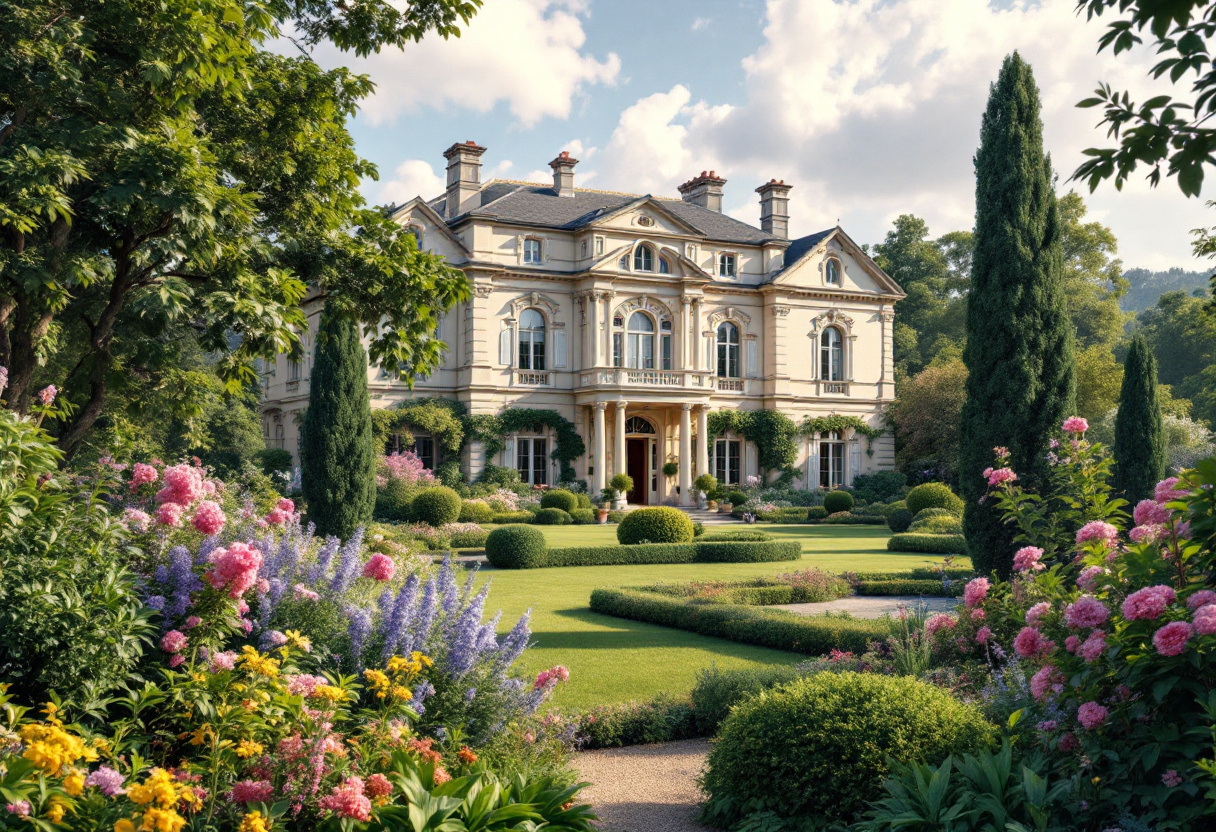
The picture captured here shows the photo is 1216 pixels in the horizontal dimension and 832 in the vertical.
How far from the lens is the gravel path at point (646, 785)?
538 cm

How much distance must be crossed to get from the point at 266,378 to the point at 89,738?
35.6m

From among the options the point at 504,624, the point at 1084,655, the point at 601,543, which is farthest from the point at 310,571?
the point at 601,543

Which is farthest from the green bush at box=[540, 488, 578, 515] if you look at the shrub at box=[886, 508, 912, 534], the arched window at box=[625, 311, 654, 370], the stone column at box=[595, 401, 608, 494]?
the shrub at box=[886, 508, 912, 534]

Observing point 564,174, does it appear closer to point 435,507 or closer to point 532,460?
point 532,460

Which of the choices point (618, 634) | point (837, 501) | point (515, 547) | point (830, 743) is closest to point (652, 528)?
point (515, 547)

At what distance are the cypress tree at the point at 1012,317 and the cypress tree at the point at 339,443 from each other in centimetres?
1054

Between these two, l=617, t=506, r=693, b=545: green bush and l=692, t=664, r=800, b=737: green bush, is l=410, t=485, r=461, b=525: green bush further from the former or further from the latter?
l=692, t=664, r=800, b=737: green bush

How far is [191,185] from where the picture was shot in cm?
655

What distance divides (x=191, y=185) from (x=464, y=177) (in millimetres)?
27964

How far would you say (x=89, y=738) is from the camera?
3781 millimetres

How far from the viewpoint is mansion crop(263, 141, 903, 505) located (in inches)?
1291

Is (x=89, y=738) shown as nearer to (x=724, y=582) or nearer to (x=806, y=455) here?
(x=724, y=582)

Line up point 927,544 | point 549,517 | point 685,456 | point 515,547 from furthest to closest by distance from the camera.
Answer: point 685,456 < point 549,517 < point 927,544 < point 515,547

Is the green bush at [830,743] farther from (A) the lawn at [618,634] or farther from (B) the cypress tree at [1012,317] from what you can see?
(B) the cypress tree at [1012,317]
